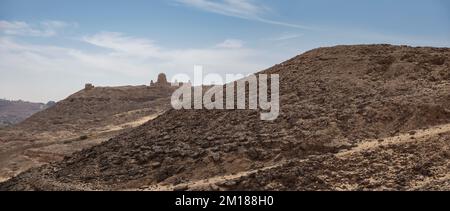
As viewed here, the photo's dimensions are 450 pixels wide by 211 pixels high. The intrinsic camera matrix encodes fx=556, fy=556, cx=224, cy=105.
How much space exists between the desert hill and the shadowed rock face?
11.4 metres

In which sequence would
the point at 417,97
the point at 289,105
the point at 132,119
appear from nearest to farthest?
the point at 417,97 → the point at 289,105 → the point at 132,119

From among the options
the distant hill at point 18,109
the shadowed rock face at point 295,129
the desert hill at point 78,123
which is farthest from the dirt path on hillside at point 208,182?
the distant hill at point 18,109

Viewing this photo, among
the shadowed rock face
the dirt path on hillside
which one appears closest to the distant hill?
the shadowed rock face

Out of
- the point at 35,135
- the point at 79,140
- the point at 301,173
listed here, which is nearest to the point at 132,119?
the point at 35,135

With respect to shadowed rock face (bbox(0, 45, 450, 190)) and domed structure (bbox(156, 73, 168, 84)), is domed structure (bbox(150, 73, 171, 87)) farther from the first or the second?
shadowed rock face (bbox(0, 45, 450, 190))

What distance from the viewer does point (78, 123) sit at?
43.3m

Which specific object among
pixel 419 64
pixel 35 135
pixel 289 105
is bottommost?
pixel 35 135

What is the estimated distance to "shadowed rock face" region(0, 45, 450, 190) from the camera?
40.0ft

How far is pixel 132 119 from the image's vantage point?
1677 inches

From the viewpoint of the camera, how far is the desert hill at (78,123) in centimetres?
2809

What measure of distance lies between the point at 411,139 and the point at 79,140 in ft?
77.3

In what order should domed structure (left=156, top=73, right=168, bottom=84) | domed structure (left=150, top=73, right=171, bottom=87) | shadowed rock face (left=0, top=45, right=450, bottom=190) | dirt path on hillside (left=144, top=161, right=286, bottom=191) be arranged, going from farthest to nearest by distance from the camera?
domed structure (left=156, top=73, right=168, bottom=84)
domed structure (left=150, top=73, right=171, bottom=87)
shadowed rock face (left=0, top=45, right=450, bottom=190)
dirt path on hillside (left=144, top=161, right=286, bottom=191)

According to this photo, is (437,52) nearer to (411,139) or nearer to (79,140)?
(411,139)
